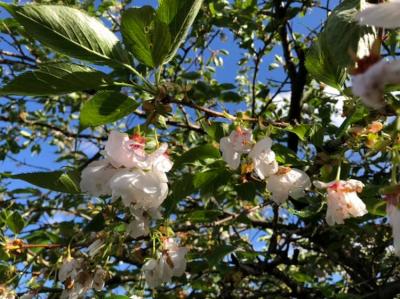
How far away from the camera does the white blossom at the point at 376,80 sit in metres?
0.43

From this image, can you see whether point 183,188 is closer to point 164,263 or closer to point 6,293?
point 164,263

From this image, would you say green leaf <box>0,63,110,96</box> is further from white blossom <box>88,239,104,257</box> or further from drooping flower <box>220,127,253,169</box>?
white blossom <box>88,239,104,257</box>

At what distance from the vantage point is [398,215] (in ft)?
2.04

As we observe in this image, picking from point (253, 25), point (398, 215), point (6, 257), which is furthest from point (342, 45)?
point (253, 25)

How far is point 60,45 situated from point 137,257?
36.5 inches

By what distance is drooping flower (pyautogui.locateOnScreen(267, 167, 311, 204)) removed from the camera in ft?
3.22

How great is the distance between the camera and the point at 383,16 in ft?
1.52

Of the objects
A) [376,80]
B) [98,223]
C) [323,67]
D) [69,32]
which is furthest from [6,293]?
[376,80]

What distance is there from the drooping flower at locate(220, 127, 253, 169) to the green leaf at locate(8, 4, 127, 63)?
0.27m

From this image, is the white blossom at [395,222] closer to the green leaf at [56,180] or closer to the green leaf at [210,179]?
the green leaf at [210,179]

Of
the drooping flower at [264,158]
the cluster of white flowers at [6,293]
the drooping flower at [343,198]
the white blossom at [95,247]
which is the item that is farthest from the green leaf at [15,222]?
the drooping flower at [343,198]

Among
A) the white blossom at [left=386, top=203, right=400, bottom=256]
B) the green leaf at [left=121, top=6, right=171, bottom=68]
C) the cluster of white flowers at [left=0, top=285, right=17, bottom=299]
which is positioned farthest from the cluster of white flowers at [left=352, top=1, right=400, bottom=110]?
the cluster of white flowers at [left=0, top=285, right=17, bottom=299]

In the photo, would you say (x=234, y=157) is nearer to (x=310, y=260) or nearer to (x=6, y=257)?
(x=6, y=257)

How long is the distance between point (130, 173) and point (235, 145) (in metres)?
0.22
